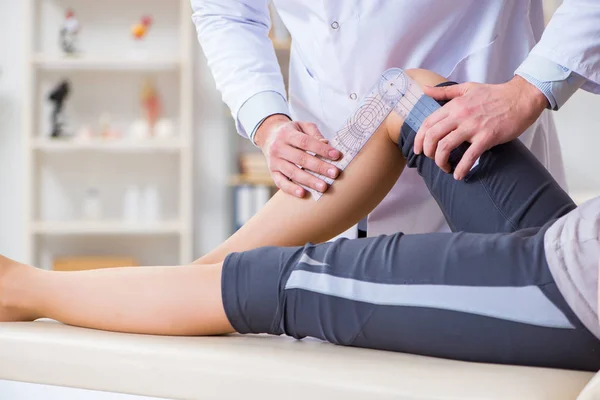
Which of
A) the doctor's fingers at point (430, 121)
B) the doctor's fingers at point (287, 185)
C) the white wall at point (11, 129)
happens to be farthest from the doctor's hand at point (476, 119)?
the white wall at point (11, 129)

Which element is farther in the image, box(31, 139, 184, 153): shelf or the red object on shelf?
the red object on shelf

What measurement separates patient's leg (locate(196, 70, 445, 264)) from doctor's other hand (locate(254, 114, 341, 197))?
3cm

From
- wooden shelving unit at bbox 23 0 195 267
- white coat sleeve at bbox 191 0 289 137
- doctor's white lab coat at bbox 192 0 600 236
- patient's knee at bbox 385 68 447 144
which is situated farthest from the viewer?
wooden shelving unit at bbox 23 0 195 267

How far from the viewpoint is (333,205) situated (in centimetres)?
133

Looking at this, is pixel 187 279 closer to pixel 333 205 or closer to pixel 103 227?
pixel 333 205

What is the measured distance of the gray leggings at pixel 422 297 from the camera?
0.89 meters

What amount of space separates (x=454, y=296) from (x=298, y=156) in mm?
520

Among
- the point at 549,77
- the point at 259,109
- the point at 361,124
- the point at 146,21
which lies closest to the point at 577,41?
the point at 549,77

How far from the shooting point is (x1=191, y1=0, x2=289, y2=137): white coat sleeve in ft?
5.10

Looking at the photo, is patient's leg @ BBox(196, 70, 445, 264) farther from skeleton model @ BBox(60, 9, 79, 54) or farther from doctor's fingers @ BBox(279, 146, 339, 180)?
skeleton model @ BBox(60, 9, 79, 54)

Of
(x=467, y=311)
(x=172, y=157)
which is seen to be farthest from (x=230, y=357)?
(x=172, y=157)

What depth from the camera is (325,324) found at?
3.22ft

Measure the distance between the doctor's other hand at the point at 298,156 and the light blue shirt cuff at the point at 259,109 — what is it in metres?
0.09

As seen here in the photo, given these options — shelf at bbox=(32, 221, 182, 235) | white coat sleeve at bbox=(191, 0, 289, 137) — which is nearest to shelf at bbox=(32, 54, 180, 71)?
shelf at bbox=(32, 221, 182, 235)
